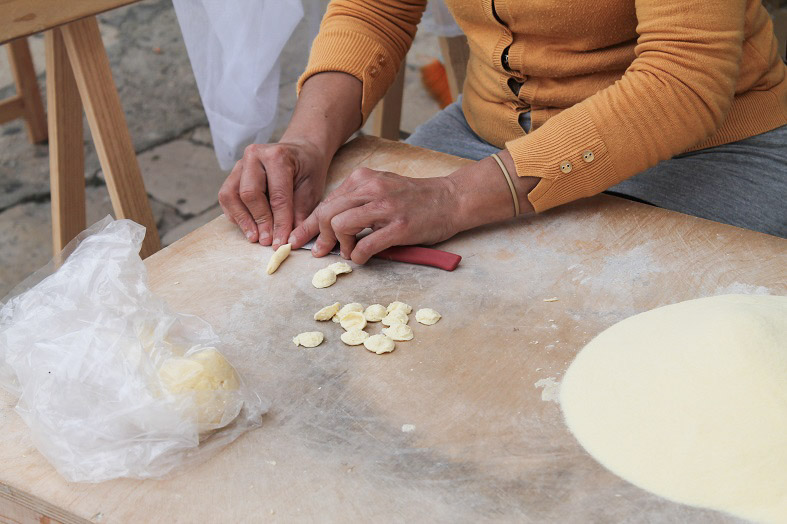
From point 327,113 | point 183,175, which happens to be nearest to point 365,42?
point 327,113

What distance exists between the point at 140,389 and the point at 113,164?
0.79m

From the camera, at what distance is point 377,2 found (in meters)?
1.28

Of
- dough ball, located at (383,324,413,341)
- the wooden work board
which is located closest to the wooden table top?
the wooden work board

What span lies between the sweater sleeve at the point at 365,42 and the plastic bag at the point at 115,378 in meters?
0.55

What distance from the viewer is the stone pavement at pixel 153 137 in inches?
89.5

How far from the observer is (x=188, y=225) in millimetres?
2344

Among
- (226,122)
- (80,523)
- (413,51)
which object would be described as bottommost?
(413,51)

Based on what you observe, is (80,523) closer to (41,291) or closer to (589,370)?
(41,291)

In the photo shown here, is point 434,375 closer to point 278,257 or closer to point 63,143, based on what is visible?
point 278,257

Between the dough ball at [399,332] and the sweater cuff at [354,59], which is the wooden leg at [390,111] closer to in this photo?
the sweater cuff at [354,59]

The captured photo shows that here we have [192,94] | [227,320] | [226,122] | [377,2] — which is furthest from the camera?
[192,94]

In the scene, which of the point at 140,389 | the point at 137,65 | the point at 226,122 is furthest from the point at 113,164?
the point at 137,65

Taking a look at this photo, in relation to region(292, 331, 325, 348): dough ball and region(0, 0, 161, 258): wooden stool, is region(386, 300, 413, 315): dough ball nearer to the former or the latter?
region(292, 331, 325, 348): dough ball

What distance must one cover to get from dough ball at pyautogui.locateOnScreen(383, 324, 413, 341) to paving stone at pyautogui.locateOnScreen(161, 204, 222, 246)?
1540mm
